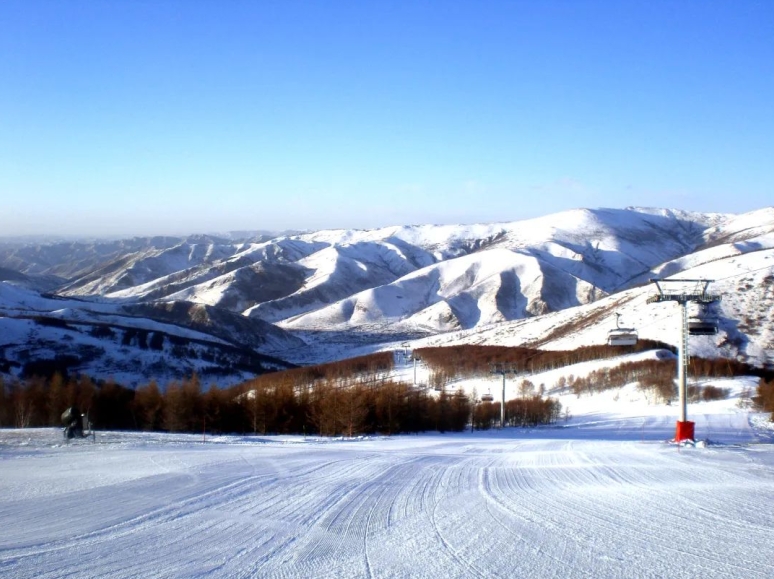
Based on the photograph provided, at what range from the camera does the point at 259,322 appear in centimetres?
17912

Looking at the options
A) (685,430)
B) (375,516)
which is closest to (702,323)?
(685,430)

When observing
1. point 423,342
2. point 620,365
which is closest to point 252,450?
point 620,365

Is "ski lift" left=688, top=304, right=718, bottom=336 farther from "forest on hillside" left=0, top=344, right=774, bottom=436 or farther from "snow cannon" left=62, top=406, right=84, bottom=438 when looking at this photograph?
"snow cannon" left=62, top=406, right=84, bottom=438

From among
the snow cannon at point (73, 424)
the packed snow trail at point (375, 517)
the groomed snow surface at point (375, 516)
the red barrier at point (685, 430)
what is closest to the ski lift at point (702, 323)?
the red barrier at point (685, 430)

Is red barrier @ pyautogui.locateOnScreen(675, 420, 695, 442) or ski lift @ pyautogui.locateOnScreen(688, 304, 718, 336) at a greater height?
ski lift @ pyautogui.locateOnScreen(688, 304, 718, 336)

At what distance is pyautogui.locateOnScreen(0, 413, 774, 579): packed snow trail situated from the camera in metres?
8.83

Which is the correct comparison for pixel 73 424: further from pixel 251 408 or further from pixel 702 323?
pixel 702 323

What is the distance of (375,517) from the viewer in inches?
460

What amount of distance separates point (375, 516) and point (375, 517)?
0.08 meters

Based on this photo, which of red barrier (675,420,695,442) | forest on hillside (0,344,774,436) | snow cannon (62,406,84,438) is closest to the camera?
red barrier (675,420,695,442)

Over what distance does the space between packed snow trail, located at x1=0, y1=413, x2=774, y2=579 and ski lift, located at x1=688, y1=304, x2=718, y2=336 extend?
26.1 feet

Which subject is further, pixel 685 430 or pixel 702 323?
pixel 702 323

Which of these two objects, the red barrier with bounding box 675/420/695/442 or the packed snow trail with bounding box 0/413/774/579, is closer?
the packed snow trail with bounding box 0/413/774/579

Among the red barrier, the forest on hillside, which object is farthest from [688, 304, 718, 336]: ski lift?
the forest on hillside
